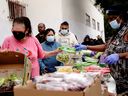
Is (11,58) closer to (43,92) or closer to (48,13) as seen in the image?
(43,92)

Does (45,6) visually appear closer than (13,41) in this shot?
No

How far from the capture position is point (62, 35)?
8.35 meters

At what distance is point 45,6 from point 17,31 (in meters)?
6.91

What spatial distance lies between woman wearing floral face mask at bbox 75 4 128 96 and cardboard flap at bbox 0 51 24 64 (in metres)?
1.07

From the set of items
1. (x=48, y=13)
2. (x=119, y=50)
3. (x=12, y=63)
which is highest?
(x=48, y=13)

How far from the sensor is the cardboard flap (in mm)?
3523

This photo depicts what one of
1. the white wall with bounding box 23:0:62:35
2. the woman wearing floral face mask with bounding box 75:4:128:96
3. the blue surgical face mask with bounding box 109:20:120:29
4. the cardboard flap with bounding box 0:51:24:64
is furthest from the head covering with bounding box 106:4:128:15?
the white wall with bounding box 23:0:62:35

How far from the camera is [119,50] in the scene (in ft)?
14.1

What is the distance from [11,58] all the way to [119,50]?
1.31 meters

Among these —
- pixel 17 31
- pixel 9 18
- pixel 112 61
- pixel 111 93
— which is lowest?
pixel 111 93

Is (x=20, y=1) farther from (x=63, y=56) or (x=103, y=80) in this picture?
(x=103, y=80)

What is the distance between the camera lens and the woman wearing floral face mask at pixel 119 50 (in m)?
4.21

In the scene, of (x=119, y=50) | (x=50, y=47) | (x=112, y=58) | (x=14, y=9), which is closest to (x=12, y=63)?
(x=112, y=58)

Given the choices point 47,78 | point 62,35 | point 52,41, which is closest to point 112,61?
point 47,78
